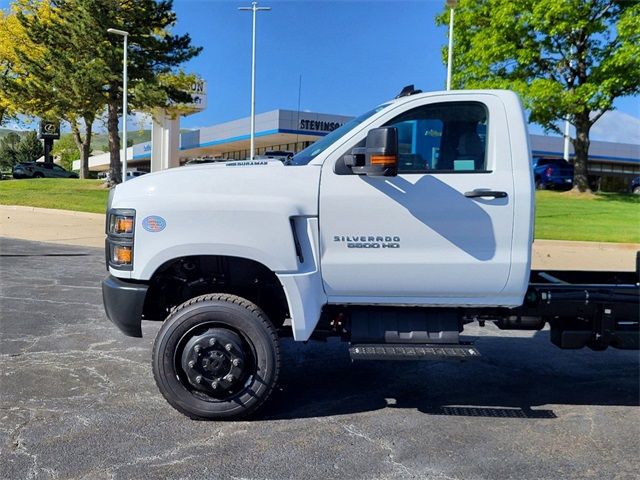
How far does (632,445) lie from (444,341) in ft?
4.35

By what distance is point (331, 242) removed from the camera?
387 cm

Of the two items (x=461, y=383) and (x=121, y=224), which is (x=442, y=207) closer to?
(x=461, y=383)

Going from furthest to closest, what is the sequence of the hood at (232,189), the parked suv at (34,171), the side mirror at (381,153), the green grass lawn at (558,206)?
1. the parked suv at (34,171)
2. the green grass lawn at (558,206)
3. the hood at (232,189)
4. the side mirror at (381,153)

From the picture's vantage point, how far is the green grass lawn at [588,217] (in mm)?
14363

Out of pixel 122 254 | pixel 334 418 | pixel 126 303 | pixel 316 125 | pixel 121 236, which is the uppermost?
pixel 316 125

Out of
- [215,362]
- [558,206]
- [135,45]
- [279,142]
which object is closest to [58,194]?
[135,45]

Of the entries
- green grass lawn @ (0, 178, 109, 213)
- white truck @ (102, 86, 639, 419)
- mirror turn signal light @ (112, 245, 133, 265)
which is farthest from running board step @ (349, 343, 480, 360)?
green grass lawn @ (0, 178, 109, 213)

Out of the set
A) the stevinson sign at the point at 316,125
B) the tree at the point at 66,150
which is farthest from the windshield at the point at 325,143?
the tree at the point at 66,150

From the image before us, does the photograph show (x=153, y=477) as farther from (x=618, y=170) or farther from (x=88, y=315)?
(x=618, y=170)

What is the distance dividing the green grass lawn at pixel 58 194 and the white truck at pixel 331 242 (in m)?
17.2

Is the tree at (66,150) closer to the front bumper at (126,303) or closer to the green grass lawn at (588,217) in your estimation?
the green grass lawn at (588,217)

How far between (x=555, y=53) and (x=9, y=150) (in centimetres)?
8852

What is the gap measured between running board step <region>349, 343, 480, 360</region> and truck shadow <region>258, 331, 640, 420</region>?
1.93 feet

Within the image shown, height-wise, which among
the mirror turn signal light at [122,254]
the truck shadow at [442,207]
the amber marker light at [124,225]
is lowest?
the mirror turn signal light at [122,254]
